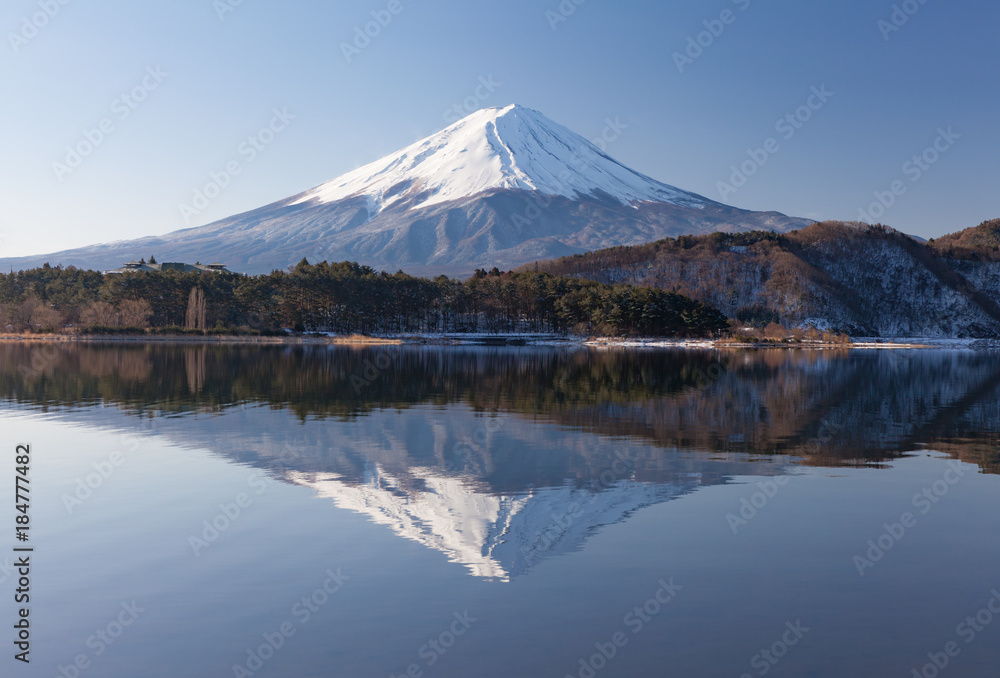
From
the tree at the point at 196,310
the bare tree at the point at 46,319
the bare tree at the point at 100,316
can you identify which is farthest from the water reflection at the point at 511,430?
the bare tree at the point at 46,319

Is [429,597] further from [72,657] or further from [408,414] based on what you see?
[408,414]

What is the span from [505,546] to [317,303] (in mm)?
108282

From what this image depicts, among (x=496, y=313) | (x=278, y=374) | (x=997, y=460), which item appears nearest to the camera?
(x=997, y=460)

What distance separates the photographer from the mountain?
521 ft

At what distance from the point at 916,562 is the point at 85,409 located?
25.7 metres

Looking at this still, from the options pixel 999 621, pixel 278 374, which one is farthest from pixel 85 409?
pixel 999 621

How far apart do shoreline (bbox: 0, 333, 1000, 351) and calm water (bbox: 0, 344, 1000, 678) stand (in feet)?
245

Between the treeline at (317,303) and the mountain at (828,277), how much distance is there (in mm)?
42945

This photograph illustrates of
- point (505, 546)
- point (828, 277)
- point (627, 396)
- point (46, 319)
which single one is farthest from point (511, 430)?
point (828, 277)

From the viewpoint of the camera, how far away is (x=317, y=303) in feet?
381

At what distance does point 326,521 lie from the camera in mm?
12695

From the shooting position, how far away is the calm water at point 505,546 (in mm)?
8086

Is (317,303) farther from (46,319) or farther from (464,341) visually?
(46,319)

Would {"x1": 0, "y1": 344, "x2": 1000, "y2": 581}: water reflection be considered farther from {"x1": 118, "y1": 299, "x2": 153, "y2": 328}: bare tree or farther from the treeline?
the treeline
